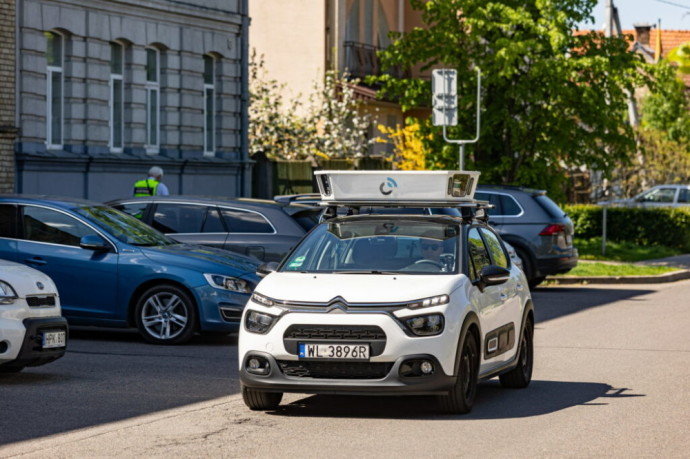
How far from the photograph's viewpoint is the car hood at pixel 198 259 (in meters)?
14.9

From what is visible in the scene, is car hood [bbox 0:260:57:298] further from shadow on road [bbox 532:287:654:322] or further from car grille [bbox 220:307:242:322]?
shadow on road [bbox 532:287:654:322]

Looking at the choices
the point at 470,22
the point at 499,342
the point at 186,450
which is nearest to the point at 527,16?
the point at 470,22

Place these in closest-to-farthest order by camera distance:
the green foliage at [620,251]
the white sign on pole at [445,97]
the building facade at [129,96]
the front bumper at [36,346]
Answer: the front bumper at [36,346] < the white sign on pole at [445,97] < the building facade at [129,96] < the green foliage at [620,251]

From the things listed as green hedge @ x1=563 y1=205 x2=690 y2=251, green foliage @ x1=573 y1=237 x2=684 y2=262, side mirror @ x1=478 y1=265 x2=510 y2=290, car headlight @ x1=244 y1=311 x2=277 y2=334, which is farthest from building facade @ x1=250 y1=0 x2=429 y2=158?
car headlight @ x1=244 y1=311 x2=277 y2=334

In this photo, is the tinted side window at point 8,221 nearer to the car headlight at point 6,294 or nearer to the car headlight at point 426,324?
the car headlight at point 6,294

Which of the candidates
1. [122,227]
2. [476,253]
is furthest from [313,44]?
[476,253]

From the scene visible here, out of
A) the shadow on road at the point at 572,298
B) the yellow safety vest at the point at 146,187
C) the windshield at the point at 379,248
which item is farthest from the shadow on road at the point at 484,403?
the yellow safety vest at the point at 146,187

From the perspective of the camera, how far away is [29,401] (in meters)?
10.7

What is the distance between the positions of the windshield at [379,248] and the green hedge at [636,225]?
25.0m

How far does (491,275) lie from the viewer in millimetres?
10453

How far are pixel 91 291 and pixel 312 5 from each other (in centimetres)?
2928

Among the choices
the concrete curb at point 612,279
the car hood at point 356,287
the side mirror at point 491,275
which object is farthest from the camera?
the concrete curb at point 612,279

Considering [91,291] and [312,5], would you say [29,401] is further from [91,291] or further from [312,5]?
[312,5]

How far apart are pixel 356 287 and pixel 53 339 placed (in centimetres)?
308
